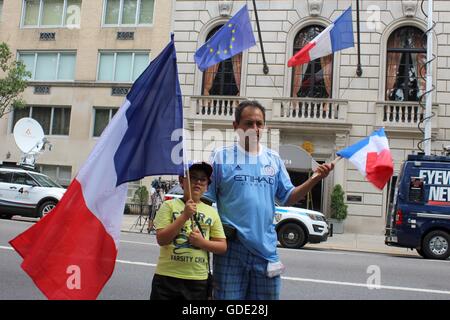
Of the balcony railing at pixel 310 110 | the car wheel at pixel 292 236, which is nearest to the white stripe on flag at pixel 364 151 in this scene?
the car wheel at pixel 292 236

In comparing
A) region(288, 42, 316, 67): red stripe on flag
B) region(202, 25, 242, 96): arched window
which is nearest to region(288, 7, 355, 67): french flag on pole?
region(288, 42, 316, 67): red stripe on flag

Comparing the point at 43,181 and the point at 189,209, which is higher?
the point at 43,181

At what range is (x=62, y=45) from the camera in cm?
2592

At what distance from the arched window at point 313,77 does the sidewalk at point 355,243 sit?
A: 20.5ft

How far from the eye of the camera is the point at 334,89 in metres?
21.2

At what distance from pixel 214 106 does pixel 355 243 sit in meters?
8.75

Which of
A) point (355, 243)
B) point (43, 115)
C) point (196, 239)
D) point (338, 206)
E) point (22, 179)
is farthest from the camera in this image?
point (43, 115)

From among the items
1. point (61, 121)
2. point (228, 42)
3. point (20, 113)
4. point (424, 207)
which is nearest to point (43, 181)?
point (61, 121)

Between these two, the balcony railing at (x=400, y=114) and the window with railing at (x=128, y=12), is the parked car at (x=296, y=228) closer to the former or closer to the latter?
the balcony railing at (x=400, y=114)

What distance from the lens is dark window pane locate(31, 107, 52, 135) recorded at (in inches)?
1022

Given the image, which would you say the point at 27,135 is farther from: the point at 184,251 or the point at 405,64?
the point at 184,251

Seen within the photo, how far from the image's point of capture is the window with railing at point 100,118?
2508 cm

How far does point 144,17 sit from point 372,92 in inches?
471

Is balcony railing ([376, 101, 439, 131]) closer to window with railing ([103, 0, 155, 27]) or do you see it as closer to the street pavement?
the street pavement
